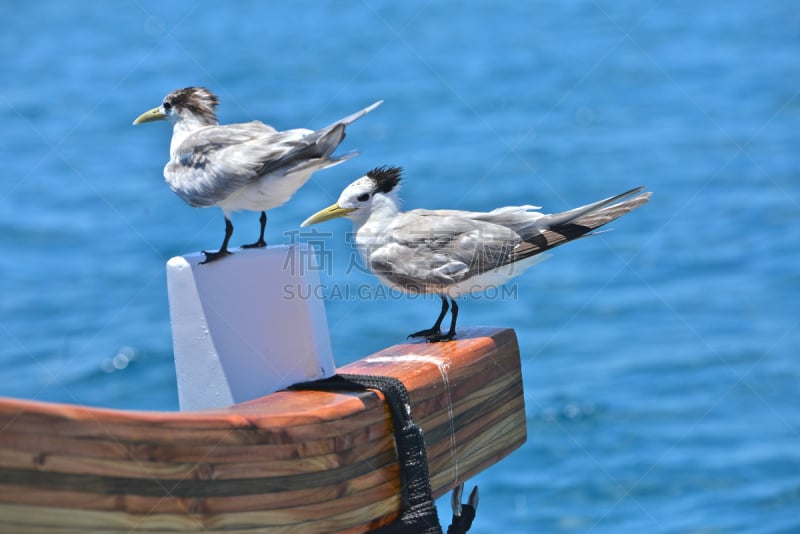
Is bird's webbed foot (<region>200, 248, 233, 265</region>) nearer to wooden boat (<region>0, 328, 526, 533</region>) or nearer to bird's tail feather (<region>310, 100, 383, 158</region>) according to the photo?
wooden boat (<region>0, 328, 526, 533</region>)

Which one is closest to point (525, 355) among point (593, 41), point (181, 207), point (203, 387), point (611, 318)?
point (611, 318)

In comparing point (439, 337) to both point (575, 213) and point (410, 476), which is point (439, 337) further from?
point (410, 476)

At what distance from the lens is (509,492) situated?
6812 millimetres

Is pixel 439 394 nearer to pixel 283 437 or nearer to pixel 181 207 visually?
pixel 283 437

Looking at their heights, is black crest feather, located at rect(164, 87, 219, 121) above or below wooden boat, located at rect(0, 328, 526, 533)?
above

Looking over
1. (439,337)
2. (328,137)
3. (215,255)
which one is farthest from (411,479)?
(328,137)

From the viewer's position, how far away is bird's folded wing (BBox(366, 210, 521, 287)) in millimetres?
3752

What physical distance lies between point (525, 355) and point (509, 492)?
62.9 inches

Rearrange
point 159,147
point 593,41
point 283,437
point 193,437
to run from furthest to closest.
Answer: point 593,41 → point 159,147 → point 283,437 → point 193,437

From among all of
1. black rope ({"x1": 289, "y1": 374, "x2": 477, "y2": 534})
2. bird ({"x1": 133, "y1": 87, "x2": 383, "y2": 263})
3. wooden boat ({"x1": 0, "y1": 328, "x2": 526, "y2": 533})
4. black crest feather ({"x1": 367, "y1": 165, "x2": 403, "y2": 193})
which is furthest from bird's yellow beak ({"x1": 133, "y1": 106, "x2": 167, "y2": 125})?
black rope ({"x1": 289, "y1": 374, "x2": 477, "y2": 534})

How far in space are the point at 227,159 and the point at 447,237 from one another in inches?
35.3

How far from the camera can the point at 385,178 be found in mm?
3938

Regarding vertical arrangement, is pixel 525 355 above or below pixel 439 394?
below

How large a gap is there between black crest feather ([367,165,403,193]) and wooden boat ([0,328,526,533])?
3.16 ft
